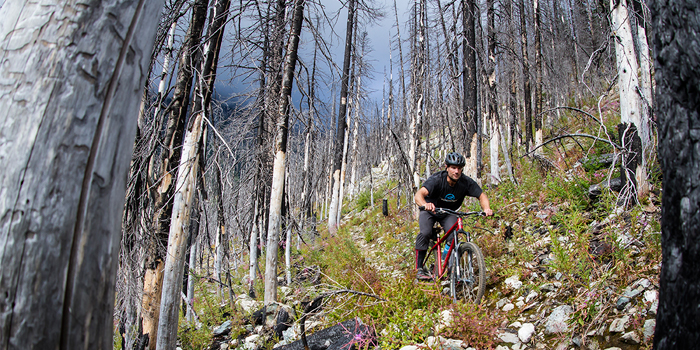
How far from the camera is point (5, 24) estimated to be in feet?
2.86

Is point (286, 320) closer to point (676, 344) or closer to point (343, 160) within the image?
point (676, 344)

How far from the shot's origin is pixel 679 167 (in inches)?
54.9

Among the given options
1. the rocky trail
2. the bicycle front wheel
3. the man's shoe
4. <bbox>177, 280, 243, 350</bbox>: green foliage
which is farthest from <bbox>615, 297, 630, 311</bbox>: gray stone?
<bbox>177, 280, 243, 350</bbox>: green foliage

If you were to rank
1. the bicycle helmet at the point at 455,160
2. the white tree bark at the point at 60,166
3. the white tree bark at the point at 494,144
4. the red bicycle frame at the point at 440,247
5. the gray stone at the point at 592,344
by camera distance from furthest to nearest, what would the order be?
1. the white tree bark at the point at 494,144
2. the bicycle helmet at the point at 455,160
3. the red bicycle frame at the point at 440,247
4. the gray stone at the point at 592,344
5. the white tree bark at the point at 60,166

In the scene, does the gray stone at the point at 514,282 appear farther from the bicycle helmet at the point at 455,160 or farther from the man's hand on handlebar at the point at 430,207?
the bicycle helmet at the point at 455,160

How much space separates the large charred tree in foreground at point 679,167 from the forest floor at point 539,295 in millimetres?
1462

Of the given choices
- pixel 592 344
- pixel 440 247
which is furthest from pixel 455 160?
pixel 592 344

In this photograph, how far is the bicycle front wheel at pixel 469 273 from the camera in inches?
154

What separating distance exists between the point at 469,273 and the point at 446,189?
129 cm

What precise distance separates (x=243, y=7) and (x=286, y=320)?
4.98 metres

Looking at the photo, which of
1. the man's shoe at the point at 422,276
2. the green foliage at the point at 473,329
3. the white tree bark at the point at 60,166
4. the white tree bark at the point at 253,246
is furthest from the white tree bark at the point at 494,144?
the white tree bark at the point at 60,166

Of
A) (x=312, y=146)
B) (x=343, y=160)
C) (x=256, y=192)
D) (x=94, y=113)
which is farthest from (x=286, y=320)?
(x=343, y=160)

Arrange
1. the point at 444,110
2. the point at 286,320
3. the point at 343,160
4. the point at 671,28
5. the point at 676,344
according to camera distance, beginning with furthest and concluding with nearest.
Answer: the point at 343,160
the point at 444,110
the point at 286,320
the point at 671,28
the point at 676,344

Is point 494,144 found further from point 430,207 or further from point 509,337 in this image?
point 509,337
